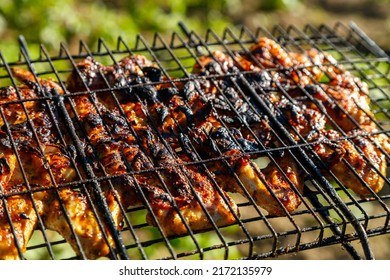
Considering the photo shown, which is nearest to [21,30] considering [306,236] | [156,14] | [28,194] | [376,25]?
[156,14]

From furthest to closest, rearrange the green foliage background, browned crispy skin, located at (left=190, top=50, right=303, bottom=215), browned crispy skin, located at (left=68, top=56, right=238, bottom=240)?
the green foliage background < browned crispy skin, located at (left=190, top=50, right=303, bottom=215) < browned crispy skin, located at (left=68, top=56, right=238, bottom=240)

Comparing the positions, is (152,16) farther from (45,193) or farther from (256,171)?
(45,193)

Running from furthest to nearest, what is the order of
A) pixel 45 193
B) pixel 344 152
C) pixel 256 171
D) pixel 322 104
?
pixel 322 104
pixel 344 152
pixel 256 171
pixel 45 193

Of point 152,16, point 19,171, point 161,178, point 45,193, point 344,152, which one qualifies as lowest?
point 344,152

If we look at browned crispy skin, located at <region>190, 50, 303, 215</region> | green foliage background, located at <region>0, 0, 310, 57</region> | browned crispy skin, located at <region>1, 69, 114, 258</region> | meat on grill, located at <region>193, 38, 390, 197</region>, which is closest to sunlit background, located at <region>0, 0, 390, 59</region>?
green foliage background, located at <region>0, 0, 310, 57</region>

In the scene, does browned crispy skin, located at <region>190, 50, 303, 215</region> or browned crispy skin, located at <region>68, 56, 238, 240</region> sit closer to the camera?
browned crispy skin, located at <region>68, 56, 238, 240</region>

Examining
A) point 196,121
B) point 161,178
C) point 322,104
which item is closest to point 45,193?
point 161,178

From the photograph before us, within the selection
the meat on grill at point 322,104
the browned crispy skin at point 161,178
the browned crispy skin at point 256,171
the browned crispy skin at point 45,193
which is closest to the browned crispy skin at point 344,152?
the meat on grill at point 322,104

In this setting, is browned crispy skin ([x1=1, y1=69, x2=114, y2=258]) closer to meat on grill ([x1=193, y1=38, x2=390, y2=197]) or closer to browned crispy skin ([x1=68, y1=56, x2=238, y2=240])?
browned crispy skin ([x1=68, y1=56, x2=238, y2=240])

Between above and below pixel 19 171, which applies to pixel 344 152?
below

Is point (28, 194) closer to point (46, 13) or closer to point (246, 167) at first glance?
point (246, 167)

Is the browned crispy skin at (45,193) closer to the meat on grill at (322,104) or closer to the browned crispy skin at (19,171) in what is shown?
the browned crispy skin at (19,171)
